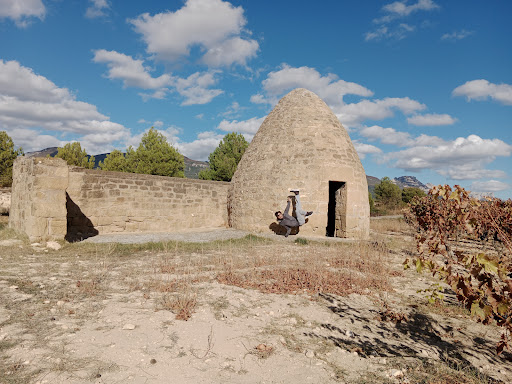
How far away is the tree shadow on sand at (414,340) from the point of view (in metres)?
3.08

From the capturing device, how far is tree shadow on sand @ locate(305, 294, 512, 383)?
308 centimetres

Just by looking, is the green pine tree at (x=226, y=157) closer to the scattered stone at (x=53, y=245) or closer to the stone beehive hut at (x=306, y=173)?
the stone beehive hut at (x=306, y=173)

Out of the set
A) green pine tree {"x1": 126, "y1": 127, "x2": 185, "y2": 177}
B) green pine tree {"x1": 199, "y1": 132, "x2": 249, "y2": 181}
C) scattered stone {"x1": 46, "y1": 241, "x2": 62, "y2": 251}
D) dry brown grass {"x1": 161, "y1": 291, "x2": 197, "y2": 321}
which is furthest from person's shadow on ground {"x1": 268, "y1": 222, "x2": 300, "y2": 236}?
green pine tree {"x1": 126, "y1": 127, "x2": 185, "y2": 177}

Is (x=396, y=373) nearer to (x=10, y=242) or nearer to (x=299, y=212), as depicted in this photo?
(x=299, y=212)

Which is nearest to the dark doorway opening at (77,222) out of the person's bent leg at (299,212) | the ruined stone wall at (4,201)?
the ruined stone wall at (4,201)

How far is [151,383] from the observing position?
2367mm

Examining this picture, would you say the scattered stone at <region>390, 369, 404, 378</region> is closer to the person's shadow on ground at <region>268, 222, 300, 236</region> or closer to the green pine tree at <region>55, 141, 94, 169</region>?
the person's shadow on ground at <region>268, 222, 300, 236</region>

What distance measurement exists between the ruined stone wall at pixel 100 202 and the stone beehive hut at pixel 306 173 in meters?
1.87

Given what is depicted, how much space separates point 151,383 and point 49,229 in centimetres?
687

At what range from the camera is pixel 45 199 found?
7.73 metres

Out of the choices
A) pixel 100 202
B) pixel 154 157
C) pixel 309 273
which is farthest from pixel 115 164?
pixel 309 273

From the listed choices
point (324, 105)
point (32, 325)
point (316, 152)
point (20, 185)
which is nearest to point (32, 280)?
point (32, 325)

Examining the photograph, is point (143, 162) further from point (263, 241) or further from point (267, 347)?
point (267, 347)

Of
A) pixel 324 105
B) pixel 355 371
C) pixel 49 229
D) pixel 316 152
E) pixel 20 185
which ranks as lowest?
pixel 355 371
